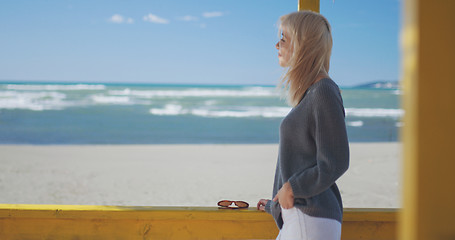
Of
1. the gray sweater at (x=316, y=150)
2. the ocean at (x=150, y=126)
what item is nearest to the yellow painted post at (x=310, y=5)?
the gray sweater at (x=316, y=150)

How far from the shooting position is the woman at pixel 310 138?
136 centimetres

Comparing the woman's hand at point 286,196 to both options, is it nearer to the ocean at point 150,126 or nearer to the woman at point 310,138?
the woman at point 310,138

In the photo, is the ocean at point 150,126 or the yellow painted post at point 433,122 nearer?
the yellow painted post at point 433,122

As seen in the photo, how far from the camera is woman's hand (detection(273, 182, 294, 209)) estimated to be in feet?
4.75

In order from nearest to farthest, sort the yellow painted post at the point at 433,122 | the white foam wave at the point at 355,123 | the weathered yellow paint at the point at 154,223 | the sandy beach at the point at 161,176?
the yellow painted post at the point at 433,122, the weathered yellow paint at the point at 154,223, the sandy beach at the point at 161,176, the white foam wave at the point at 355,123

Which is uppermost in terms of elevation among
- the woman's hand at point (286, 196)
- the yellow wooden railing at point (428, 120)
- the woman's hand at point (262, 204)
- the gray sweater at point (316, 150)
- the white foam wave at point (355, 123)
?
the yellow wooden railing at point (428, 120)

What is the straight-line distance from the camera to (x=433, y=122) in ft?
1.85

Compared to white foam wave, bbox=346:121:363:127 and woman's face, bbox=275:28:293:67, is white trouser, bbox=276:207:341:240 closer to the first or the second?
woman's face, bbox=275:28:293:67

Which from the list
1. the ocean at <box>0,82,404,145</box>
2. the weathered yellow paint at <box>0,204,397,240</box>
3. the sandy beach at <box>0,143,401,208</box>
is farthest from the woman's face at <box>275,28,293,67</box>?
the ocean at <box>0,82,404,145</box>

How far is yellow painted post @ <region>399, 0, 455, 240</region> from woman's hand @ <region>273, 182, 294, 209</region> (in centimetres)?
88

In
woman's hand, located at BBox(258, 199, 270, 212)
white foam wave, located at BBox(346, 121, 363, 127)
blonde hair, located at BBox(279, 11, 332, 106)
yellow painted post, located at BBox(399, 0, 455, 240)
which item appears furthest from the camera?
white foam wave, located at BBox(346, 121, 363, 127)

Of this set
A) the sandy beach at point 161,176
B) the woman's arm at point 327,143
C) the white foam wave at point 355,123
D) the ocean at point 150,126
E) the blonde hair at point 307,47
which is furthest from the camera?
the white foam wave at point 355,123

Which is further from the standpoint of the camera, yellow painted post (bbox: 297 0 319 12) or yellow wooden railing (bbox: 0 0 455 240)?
yellow painted post (bbox: 297 0 319 12)

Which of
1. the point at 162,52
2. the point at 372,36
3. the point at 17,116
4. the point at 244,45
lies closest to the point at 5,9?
the point at 162,52
